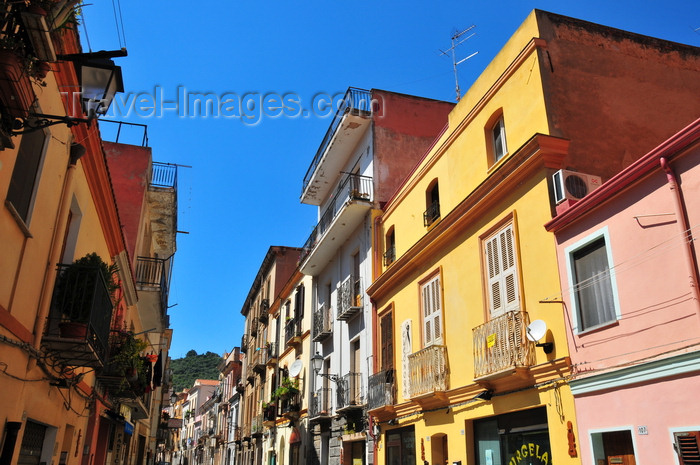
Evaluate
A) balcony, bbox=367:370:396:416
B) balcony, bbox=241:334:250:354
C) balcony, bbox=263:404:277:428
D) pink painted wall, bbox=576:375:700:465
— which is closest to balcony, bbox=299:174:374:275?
balcony, bbox=367:370:396:416

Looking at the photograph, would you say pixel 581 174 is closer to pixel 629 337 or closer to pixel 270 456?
pixel 629 337

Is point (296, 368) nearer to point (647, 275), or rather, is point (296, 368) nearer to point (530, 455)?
point (530, 455)

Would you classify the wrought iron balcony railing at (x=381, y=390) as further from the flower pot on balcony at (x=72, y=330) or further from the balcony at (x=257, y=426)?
the balcony at (x=257, y=426)

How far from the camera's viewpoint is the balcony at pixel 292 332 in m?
23.7

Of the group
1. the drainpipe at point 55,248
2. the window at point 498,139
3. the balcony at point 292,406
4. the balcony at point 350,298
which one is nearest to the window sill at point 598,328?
the window at point 498,139

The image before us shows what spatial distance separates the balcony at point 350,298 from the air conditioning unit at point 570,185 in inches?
371

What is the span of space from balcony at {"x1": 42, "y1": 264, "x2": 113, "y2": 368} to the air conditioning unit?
6660 mm

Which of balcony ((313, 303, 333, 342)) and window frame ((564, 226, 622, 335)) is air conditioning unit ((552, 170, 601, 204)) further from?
balcony ((313, 303, 333, 342))

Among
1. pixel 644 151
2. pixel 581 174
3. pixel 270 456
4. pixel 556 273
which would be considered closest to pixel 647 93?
pixel 644 151

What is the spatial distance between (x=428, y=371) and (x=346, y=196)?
25.8 feet

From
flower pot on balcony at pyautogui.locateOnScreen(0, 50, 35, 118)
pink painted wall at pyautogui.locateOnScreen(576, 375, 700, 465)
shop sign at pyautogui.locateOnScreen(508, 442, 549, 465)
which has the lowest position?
shop sign at pyautogui.locateOnScreen(508, 442, 549, 465)

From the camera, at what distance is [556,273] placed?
27.3 ft

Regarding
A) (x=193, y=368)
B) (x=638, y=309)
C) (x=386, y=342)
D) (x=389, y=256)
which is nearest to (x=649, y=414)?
(x=638, y=309)

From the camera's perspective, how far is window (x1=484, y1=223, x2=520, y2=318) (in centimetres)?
945
